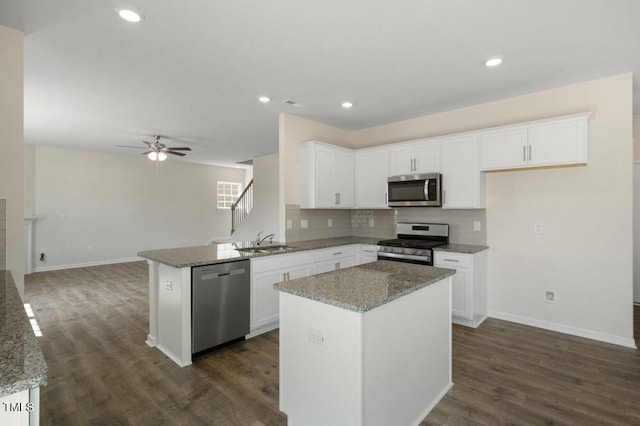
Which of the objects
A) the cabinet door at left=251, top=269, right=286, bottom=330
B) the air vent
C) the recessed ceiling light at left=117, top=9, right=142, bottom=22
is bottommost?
the cabinet door at left=251, top=269, right=286, bottom=330

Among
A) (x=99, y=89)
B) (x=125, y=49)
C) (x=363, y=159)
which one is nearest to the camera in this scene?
(x=125, y=49)

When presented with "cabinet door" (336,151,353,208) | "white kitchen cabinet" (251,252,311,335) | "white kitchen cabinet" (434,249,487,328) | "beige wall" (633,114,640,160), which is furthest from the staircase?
"beige wall" (633,114,640,160)

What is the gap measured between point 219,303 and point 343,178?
8.46ft

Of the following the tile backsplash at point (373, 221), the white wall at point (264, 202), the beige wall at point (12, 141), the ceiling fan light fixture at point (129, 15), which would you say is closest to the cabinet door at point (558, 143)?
the tile backsplash at point (373, 221)

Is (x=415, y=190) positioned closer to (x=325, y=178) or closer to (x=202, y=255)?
(x=325, y=178)

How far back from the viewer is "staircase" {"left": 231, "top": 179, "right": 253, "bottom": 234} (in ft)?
29.0

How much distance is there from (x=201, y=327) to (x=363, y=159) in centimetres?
321

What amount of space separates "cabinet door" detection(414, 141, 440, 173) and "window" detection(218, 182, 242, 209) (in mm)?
7136

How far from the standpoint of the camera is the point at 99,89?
11.6 feet

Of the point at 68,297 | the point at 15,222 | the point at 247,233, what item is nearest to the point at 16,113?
the point at 15,222

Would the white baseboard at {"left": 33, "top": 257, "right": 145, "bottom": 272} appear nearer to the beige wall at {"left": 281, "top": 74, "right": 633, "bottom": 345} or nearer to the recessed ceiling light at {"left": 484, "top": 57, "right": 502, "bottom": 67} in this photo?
the beige wall at {"left": 281, "top": 74, "right": 633, "bottom": 345}

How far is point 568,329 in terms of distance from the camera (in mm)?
3395

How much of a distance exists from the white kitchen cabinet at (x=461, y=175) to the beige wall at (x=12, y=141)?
4141mm

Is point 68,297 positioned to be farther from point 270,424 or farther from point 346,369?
point 346,369
